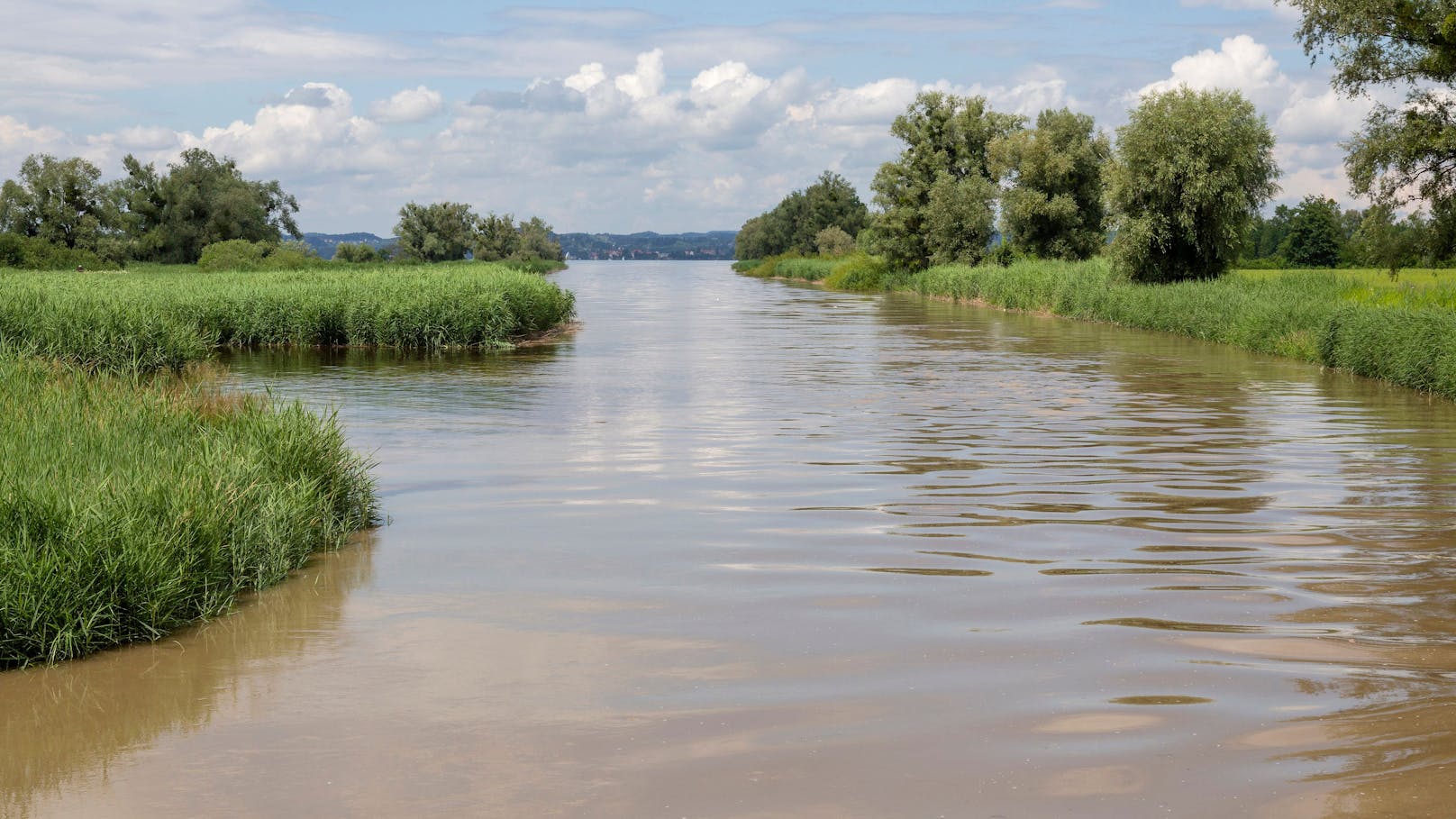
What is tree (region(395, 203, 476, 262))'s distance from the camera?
100 m

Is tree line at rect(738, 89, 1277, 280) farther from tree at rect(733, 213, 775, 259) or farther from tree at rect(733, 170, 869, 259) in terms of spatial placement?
tree at rect(733, 213, 775, 259)

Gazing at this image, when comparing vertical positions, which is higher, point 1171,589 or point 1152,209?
point 1152,209

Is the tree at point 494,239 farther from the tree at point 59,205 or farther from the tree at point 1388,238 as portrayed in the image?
the tree at point 1388,238

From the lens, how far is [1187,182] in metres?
41.3

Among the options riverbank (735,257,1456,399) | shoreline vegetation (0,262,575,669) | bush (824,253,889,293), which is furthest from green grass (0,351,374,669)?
bush (824,253,889,293)

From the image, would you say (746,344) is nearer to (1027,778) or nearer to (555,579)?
(555,579)

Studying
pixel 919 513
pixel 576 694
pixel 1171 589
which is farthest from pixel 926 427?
pixel 576 694

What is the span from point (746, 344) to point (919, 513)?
24734 millimetres

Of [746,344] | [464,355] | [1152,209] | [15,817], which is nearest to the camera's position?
[15,817]

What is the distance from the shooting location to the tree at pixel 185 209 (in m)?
96.6

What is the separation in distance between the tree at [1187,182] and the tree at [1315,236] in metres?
54.7

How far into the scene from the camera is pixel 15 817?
554 cm

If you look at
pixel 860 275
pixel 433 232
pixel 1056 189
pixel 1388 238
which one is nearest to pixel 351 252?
pixel 433 232

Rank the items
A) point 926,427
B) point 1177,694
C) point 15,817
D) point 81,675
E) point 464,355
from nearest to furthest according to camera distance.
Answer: point 15,817 < point 1177,694 < point 81,675 < point 926,427 < point 464,355
